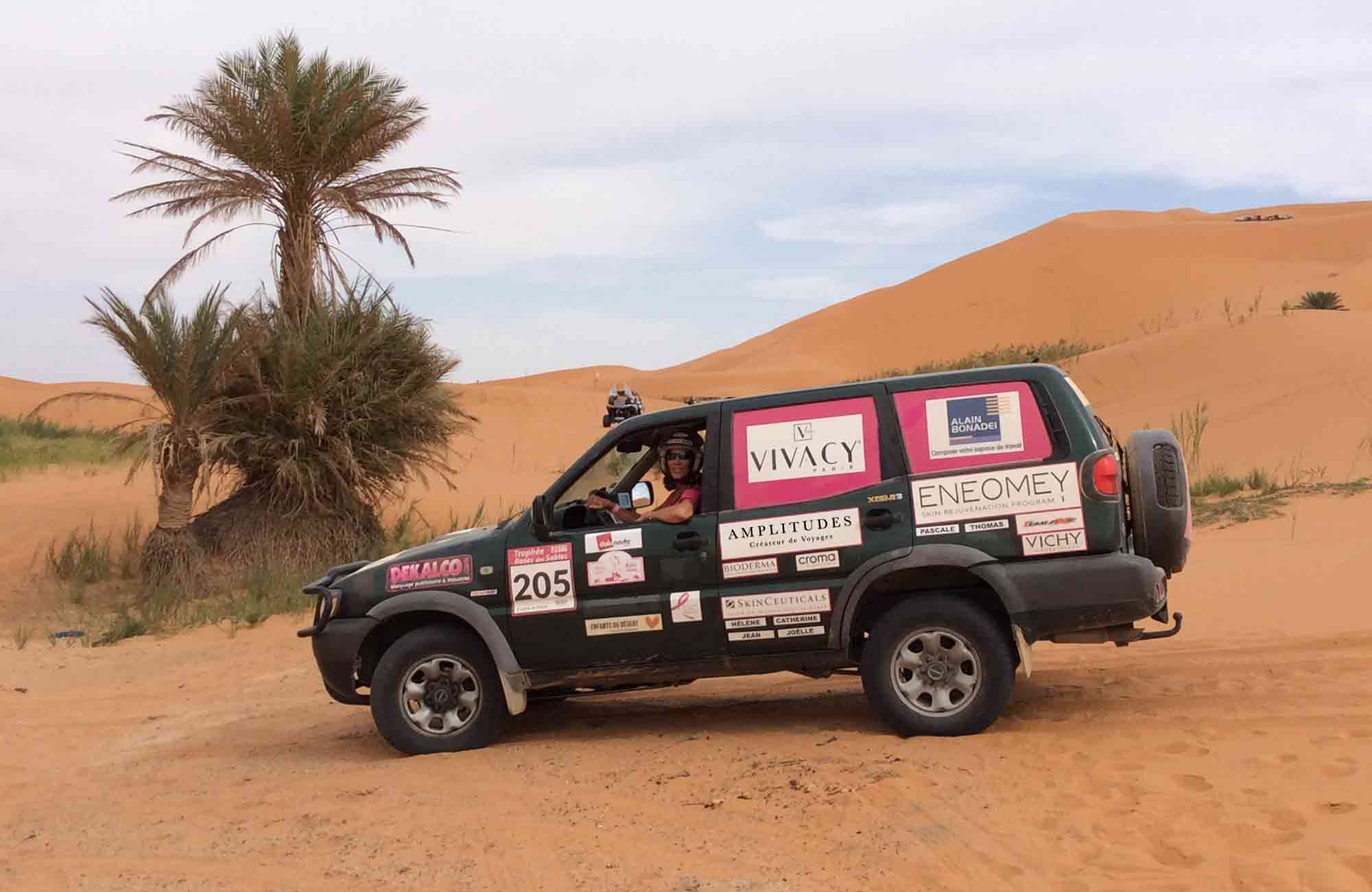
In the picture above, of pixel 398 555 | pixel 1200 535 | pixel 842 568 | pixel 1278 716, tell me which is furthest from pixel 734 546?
pixel 1200 535

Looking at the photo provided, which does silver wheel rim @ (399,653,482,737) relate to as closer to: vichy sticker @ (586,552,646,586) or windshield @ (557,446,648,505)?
vichy sticker @ (586,552,646,586)

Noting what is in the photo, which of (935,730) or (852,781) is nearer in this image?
(852,781)

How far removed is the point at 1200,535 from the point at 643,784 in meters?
8.10

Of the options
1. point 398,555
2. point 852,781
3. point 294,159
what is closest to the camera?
point 852,781

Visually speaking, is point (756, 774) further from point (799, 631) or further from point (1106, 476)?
point (1106, 476)

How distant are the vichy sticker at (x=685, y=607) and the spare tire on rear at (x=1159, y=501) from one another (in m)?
2.39

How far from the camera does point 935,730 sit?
6.92 m

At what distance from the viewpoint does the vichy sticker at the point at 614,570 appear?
24.2 feet

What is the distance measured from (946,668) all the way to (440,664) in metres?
2.92

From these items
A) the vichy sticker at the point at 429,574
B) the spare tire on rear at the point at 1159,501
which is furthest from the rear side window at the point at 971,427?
the vichy sticker at the point at 429,574

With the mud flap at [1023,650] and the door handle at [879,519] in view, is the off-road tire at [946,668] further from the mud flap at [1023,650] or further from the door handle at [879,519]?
the door handle at [879,519]

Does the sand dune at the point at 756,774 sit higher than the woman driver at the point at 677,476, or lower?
lower

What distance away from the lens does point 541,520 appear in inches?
294

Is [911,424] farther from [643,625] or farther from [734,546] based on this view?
[643,625]
